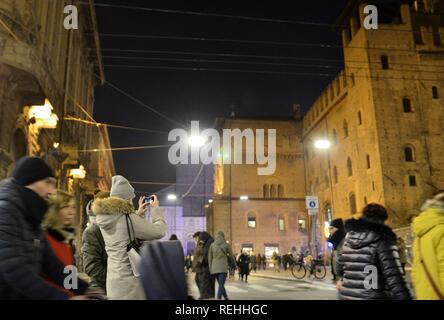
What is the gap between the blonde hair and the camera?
11.0 ft

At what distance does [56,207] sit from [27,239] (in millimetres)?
1389

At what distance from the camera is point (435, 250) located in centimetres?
326

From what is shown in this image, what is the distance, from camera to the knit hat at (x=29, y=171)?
2441 millimetres

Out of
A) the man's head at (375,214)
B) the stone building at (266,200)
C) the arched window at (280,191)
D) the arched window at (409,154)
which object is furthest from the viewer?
the arched window at (280,191)

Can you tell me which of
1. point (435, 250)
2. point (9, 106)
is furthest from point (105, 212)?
point (9, 106)

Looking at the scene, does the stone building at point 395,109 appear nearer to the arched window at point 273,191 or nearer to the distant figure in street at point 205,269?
the arched window at point 273,191

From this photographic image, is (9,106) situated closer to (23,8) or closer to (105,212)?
(23,8)

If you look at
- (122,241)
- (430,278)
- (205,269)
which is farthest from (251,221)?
(430,278)

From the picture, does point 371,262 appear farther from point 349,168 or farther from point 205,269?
point 349,168

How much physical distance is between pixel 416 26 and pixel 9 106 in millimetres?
33549

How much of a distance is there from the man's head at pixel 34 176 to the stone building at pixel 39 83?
30.4 feet

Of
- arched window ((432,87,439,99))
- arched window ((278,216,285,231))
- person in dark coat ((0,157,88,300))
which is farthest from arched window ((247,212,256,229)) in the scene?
person in dark coat ((0,157,88,300))

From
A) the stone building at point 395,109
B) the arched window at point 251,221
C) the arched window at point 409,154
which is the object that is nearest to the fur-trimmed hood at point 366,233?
the stone building at point 395,109

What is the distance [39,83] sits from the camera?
11.7 m
